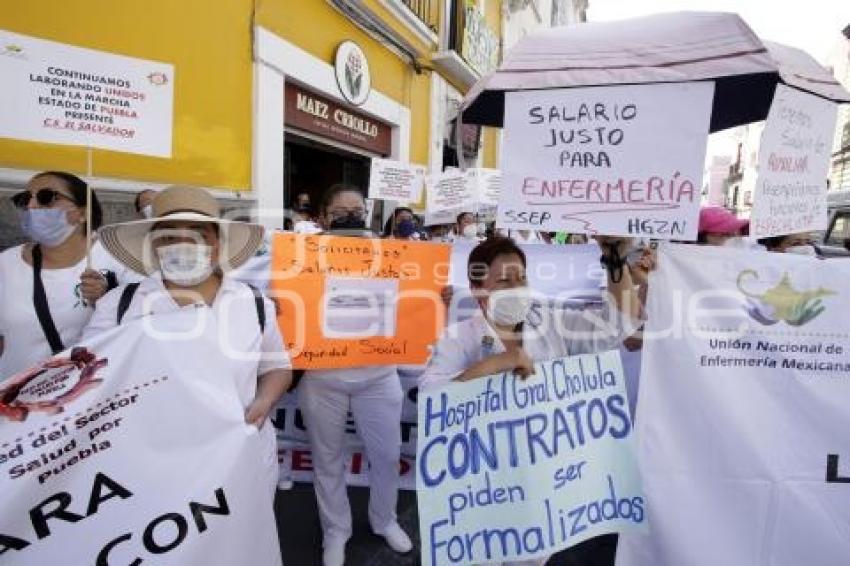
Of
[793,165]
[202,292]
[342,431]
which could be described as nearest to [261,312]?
[202,292]

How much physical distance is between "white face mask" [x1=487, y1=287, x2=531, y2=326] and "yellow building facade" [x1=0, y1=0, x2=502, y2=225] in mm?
3531

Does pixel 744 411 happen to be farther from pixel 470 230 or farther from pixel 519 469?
pixel 470 230

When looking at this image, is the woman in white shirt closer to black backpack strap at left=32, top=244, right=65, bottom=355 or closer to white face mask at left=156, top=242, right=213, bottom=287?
white face mask at left=156, top=242, right=213, bottom=287

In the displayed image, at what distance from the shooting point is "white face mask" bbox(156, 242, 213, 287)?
1951 mm

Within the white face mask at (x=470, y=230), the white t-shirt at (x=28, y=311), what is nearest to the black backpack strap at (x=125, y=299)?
the white t-shirt at (x=28, y=311)

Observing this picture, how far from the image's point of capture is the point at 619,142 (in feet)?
6.88

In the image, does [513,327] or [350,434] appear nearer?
[513,327]

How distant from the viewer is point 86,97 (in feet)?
7.70

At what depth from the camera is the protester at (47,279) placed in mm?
2145

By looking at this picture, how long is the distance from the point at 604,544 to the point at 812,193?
1982 mm

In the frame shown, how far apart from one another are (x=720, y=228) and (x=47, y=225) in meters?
3.31

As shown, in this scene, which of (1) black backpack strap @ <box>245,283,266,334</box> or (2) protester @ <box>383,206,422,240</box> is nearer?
(1) black backpack strap @ <box>245,283,266,334</box>

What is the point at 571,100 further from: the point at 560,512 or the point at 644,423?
the point at 560,512

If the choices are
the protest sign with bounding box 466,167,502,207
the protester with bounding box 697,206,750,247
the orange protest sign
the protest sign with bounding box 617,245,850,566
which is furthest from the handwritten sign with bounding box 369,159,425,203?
the protest sign with bounding box 617,245,850,566
